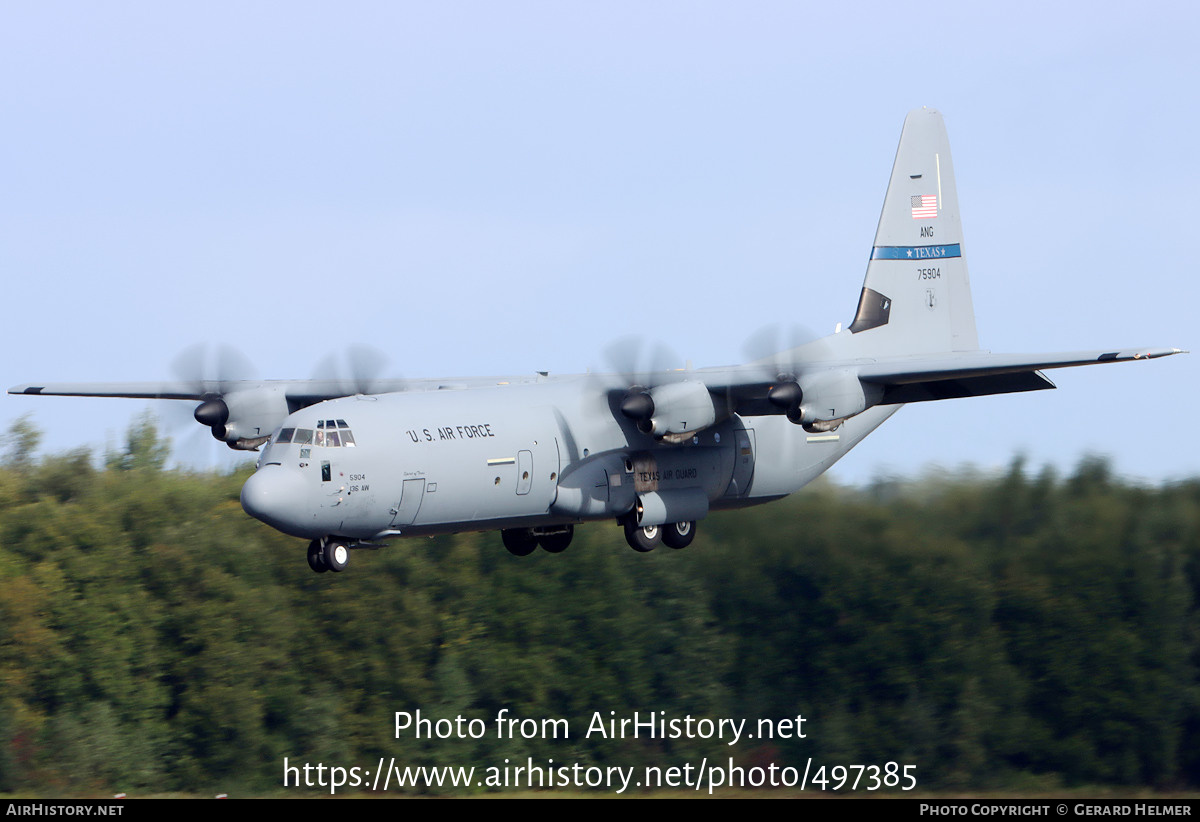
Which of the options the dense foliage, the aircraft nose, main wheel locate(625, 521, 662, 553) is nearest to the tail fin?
main wheel locate(625, 521, 662, 553)

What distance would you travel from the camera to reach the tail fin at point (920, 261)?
85.7 feet

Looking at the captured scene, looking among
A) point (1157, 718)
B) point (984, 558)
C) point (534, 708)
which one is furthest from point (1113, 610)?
point (534, 708)

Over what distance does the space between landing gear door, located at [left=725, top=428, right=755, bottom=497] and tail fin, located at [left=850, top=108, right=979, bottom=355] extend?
371 centimetres

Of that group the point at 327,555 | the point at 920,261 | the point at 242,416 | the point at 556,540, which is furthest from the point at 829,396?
the point at 242,416

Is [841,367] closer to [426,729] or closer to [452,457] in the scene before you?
[452,457]

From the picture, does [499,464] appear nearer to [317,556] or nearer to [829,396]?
[317,556]

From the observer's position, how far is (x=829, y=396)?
2086 cm

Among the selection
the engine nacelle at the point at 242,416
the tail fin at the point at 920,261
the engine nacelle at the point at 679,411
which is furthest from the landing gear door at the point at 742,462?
the engine nacelle at the point at 242,416

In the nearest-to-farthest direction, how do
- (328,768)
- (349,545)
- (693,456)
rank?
(349,545) → (693,456) → (328,768)

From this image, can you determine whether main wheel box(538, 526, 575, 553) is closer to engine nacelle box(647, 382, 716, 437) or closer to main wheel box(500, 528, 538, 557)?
main wheel box(500, 528, 538, 557)

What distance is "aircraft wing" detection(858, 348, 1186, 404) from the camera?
20.2 metres

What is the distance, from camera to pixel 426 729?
42.2 m

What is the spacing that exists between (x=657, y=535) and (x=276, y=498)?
720 cm

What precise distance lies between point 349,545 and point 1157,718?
26.9 meters
